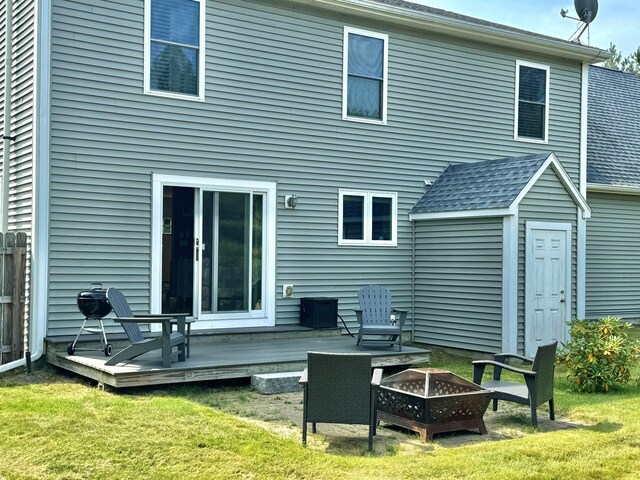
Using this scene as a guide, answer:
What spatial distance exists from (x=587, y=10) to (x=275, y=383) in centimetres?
1218

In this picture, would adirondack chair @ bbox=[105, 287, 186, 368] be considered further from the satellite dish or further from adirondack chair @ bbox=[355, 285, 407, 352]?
the satellite dish

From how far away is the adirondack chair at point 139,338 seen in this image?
7.61 meters

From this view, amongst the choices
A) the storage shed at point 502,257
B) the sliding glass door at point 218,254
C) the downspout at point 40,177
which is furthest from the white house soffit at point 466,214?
the downspout at point 40,177

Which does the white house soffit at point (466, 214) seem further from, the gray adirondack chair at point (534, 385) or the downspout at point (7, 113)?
the downspout at point (7, 113)

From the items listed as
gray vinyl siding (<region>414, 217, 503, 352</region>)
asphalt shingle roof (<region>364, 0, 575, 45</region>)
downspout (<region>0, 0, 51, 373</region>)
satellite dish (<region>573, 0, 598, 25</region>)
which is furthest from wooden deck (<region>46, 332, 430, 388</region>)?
satellite dish (<region>573, 0, 598, 25</region>)

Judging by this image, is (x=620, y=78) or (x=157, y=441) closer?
(x=157, y=441)

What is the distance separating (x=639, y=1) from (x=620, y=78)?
11.6 m

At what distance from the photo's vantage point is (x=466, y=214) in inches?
431

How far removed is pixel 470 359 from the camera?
10945 mm

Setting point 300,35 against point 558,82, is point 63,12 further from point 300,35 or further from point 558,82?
point 558,82

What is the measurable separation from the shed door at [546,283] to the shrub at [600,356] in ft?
6.65

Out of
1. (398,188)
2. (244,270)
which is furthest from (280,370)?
(398,188)

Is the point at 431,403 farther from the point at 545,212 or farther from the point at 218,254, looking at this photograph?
the point at 545,212

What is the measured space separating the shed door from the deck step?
4.05 metres
